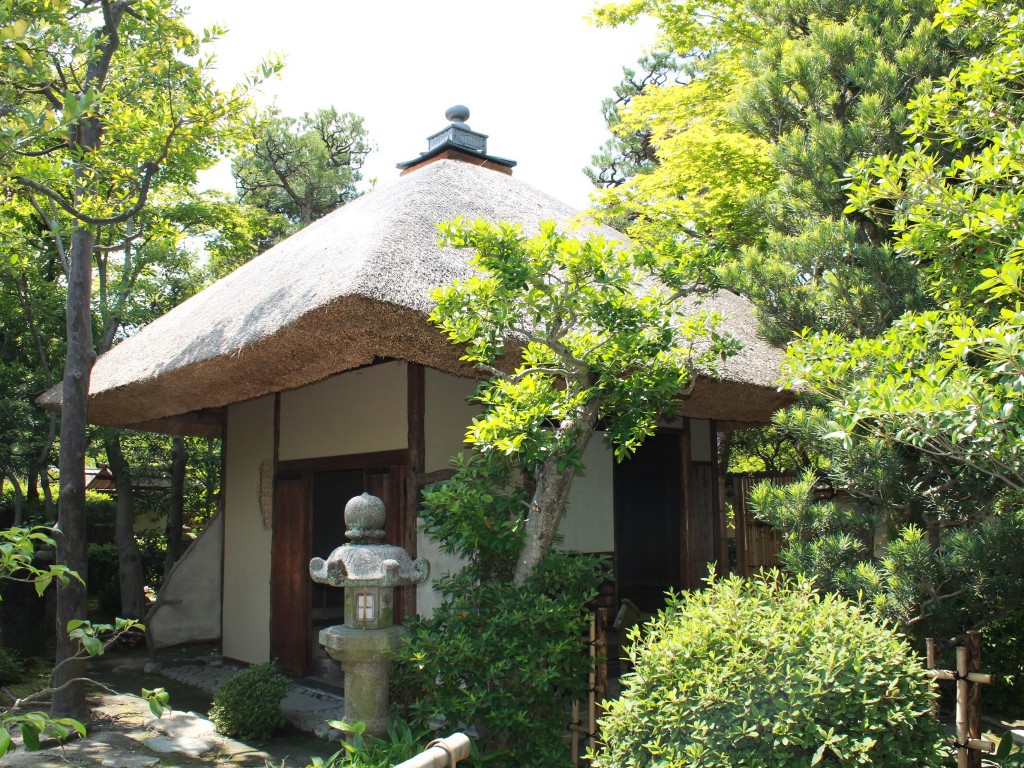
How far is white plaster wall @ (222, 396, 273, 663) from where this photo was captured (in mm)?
6734

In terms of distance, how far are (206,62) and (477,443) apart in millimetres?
2939

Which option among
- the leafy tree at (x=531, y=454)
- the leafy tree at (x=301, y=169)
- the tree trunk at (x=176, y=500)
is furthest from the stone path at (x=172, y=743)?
the leafy tree at (x=301, y=169)

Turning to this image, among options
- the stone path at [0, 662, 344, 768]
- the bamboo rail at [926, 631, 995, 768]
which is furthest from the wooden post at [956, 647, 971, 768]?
the stone path at [0, 662, 344, 768]

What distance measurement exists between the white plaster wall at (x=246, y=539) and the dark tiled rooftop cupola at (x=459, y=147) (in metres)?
3.05

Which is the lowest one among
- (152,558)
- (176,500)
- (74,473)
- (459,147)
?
(152,558)

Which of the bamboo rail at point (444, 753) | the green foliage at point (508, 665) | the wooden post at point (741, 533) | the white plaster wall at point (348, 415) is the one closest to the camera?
the bamboo rail at point (444, 753)

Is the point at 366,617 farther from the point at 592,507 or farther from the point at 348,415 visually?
the point at 592,507

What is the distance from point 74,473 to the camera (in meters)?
5.10

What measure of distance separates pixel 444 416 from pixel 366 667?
1937 mm

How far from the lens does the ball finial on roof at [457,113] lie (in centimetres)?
869

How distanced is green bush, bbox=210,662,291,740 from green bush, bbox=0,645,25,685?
2.39 metres

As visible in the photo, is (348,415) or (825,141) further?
(348,415)

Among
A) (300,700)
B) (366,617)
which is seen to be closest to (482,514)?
(366,617)

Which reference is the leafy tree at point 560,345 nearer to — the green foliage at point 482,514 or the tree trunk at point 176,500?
the green foliage at point 482,514
